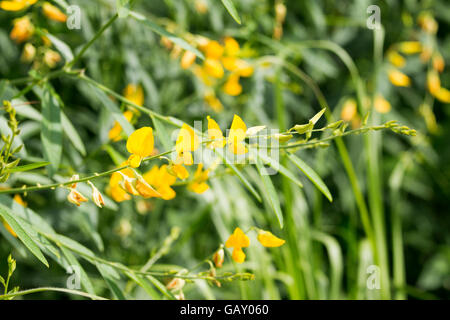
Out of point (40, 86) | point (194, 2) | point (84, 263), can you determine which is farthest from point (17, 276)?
point (194, 2)

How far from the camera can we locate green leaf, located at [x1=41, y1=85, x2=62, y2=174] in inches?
24.0

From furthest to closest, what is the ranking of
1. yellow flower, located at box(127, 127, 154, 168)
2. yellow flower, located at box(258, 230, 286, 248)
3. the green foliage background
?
1. the green foliage background
2. yellow flower, located at box(258, 230, 286, 248)
3. yellow flower, located at box(127, 127, 154, 168)

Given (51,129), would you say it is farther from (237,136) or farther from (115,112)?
(237,136)

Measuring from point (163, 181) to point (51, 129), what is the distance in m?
0.16

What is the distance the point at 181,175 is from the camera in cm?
49

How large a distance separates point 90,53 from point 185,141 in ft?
2.15

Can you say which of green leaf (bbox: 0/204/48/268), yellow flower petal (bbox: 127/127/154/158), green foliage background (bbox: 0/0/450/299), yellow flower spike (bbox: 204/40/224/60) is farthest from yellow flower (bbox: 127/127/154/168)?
yellow flower spike (bbox: 204/40/224/60)

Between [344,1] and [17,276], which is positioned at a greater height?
[344,1]

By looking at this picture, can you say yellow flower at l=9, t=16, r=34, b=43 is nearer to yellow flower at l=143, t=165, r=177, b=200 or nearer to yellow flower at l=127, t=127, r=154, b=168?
yellow flower at l=143, t=165, r=177, b=200

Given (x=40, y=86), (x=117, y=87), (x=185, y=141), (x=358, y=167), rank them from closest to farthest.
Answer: (x=185, y=141)
(x=40, y=86)
(x=117, y=87)
(x=358, y=167)

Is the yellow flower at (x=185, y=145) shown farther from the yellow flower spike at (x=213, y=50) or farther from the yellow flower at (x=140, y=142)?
the yellow flower spike at (x=213, y=50)

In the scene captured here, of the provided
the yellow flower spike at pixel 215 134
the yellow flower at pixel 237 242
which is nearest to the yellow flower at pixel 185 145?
the yellow flower spike at pixel 215 134

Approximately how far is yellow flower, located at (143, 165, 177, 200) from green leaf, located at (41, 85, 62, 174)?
12cm

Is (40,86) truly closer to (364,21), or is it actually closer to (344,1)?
(364,21)
